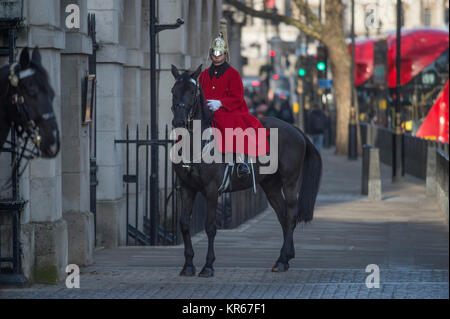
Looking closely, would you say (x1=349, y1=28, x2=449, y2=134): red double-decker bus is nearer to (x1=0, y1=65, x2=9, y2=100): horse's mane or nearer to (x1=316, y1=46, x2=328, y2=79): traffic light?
(x1=316, y1=46, x2=328, y2=79): traffic light

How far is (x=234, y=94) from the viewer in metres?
13.2

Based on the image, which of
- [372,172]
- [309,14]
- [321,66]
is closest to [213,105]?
[372,172]

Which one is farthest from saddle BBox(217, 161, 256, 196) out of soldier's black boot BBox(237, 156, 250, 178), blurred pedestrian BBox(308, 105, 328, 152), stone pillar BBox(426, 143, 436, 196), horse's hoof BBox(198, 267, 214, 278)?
blurred pedestrian BBox(308, 105, 328, 152)

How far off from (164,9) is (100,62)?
4718 millimetres

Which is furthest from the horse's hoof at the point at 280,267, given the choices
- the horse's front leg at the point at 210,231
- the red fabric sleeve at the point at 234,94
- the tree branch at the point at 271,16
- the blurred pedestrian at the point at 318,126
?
the tree branch at the point at 271,16

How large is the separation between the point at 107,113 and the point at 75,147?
8.93ft

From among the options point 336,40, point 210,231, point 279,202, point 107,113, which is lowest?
point 210,231

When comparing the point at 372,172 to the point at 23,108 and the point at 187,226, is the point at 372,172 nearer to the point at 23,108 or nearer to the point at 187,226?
the point at 187,226

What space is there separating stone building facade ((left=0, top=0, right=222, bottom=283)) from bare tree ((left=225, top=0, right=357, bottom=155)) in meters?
21.8

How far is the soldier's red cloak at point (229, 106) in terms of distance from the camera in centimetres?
1311

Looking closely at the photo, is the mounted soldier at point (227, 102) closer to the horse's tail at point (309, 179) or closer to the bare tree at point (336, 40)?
the horse's tail at point (309, 179)

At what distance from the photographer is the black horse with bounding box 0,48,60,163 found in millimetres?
9258

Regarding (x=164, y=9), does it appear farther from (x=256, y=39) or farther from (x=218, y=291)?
(x=256, y=39)

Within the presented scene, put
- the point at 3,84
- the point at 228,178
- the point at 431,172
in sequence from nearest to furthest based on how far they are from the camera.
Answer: the point at 3,84 → the point at 228,178 → the point at 431,172
